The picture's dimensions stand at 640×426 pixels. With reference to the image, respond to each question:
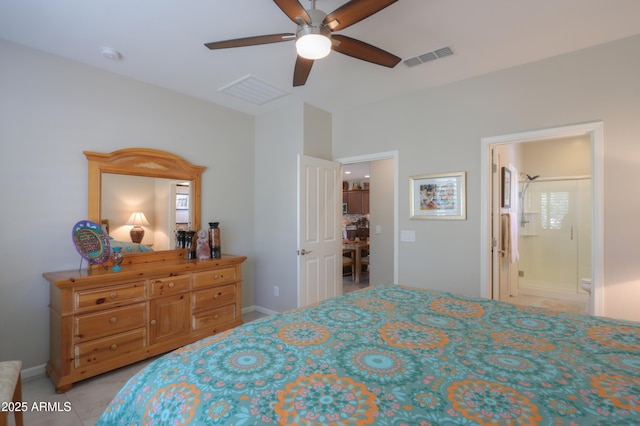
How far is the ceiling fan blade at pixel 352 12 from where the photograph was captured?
59.1 inches

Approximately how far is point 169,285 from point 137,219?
761 millimetres

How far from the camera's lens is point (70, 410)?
2021 mm

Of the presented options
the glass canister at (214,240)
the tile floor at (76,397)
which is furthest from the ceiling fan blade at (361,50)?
the tile floor at (76,397)

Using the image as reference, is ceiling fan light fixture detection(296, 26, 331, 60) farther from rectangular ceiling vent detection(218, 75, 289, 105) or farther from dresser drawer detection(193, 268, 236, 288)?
dresser drawer detection(193, 268, 236, 288)

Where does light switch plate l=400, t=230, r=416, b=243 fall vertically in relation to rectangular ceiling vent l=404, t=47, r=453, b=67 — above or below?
below

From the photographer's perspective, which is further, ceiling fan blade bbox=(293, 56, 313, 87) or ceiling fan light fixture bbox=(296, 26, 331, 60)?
ceiling fan blade bbox=(293, 56, 313, 87)

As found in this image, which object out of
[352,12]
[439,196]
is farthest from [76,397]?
[439,196]

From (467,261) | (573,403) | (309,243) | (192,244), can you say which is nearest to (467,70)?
(467,261)

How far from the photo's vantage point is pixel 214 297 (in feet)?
10.2

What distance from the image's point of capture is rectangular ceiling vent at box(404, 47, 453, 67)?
2441mm

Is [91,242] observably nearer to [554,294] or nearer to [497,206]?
[497,206]

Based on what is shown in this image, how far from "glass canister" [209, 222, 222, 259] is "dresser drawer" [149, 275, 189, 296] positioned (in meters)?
0.53

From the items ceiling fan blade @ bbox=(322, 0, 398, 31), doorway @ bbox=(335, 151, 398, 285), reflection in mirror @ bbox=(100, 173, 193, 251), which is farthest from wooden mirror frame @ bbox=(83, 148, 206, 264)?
doorway @ bbox=(335, 151, 398, 285)

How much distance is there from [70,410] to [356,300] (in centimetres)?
201
